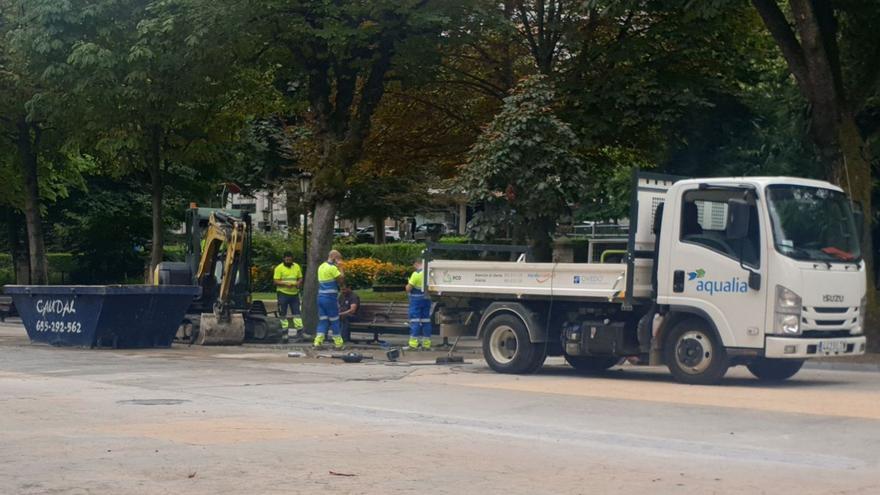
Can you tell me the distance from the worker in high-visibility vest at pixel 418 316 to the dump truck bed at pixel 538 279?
13.2 feet

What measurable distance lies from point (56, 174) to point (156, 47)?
20709 millimetres

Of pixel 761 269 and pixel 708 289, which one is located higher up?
pixel 761 269

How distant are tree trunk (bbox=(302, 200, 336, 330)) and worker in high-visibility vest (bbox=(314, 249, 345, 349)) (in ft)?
12.7

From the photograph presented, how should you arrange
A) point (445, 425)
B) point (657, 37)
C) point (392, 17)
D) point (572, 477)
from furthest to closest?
point (657, 37), point (392, 17), point (445, 425), point (572, 477)

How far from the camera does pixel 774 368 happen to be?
1808 cm

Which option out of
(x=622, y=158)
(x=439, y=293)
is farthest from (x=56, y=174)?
(x=439, y=293)

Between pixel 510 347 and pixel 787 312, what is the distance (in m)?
4.15

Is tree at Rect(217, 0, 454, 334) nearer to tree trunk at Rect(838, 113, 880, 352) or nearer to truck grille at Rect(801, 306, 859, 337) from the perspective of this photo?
tree trunk at Rect(838, 113, 880, 352)

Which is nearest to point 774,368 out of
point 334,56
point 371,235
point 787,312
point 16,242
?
point 787,312

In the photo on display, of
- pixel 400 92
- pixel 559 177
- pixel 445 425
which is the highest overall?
pixel 400 92

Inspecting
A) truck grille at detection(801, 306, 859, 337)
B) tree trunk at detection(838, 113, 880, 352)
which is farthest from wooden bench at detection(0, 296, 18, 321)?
truck grille at detection(801, 306, 859, 337)

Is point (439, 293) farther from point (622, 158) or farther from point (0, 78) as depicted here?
point (0, 78)

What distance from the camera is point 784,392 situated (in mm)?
16281

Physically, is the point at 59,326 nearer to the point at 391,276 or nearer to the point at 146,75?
the point at 146,75
